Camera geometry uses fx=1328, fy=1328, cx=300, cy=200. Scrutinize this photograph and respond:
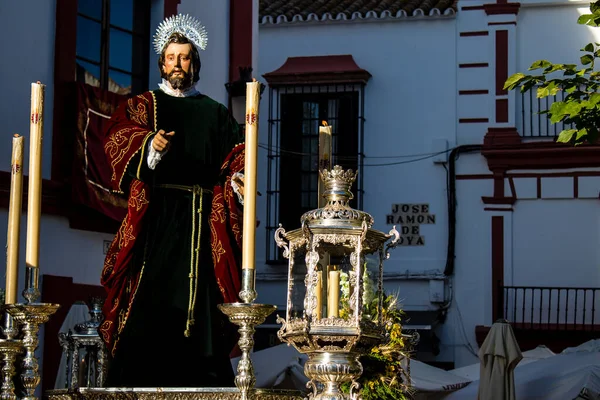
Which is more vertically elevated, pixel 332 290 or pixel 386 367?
pixel 332 290

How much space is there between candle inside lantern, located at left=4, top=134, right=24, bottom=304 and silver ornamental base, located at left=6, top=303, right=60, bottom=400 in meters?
0.13

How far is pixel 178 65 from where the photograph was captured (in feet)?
19.6

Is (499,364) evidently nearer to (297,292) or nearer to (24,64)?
(24,64)

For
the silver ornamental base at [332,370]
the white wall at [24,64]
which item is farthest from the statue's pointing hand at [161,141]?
the white wall at [24,64]

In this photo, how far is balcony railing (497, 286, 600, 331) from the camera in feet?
56.0

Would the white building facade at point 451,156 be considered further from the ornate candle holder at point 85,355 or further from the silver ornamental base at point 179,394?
the silver ornamental base at point 179,394

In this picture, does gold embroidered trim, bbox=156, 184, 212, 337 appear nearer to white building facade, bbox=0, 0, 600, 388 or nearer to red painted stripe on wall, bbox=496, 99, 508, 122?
white building facade, bbox=0, 0, 600, 388

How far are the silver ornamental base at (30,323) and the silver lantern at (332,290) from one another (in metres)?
0.95

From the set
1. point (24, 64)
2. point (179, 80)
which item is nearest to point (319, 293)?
point (179, 80)

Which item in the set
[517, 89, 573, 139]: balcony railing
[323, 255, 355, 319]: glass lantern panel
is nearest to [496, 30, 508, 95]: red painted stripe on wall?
[517, 89, 573, 139]: balcony railing

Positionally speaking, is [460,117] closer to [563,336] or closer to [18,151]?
[563,336]

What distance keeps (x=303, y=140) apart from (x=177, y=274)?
1269 centimetres

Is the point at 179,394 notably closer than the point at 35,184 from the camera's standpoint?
Yes

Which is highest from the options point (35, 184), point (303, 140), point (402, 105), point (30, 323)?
point (402, 105)
